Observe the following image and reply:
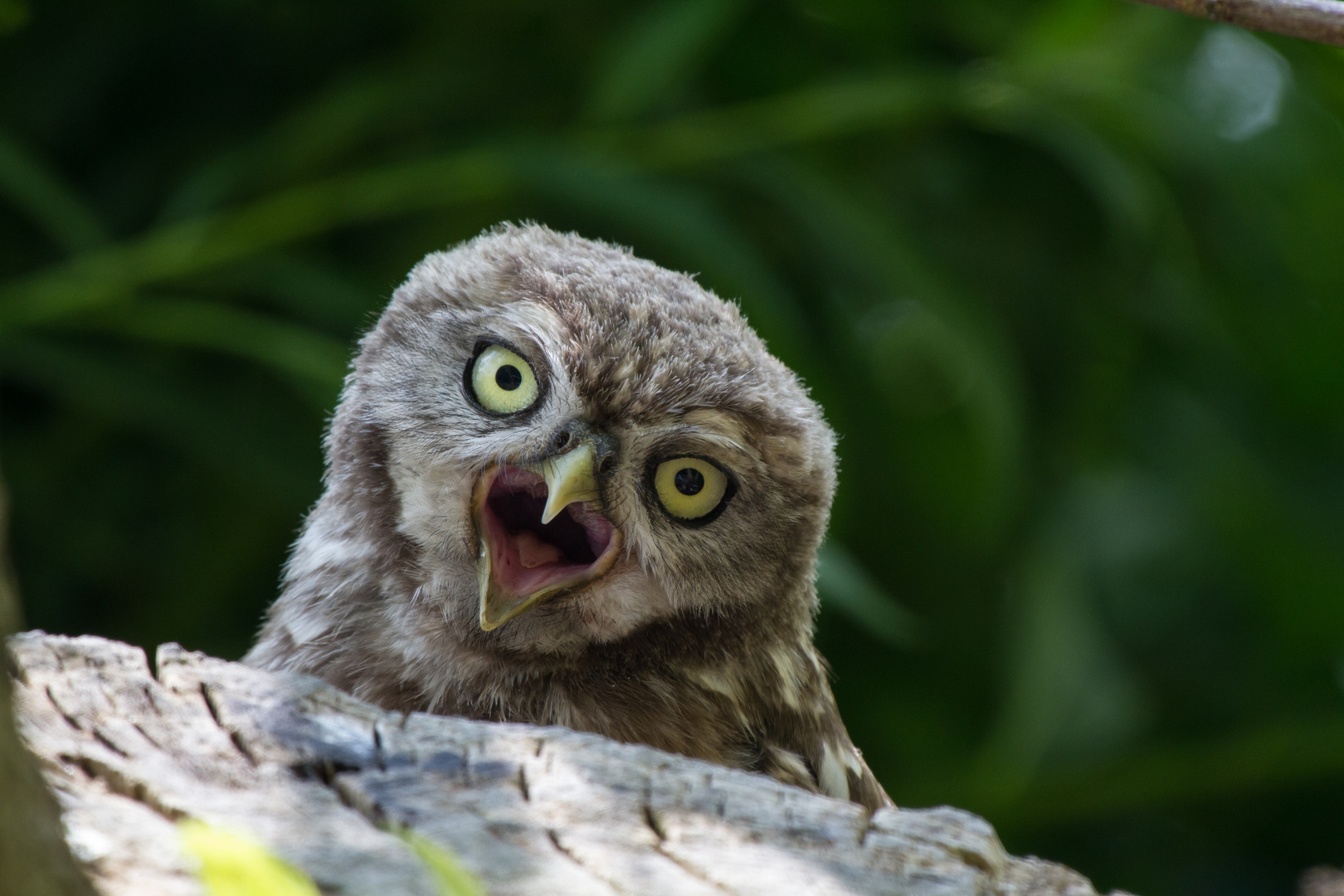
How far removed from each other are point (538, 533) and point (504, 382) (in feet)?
0.84

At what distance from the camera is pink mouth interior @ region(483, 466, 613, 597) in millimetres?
1965

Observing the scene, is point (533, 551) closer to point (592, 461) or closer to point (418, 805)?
point (592, 461)

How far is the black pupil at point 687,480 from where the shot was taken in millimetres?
2041

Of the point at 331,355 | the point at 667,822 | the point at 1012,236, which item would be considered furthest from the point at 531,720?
the point at 1012,236

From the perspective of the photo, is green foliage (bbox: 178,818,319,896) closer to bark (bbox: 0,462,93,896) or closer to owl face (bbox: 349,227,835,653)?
bark (bbox: 0,462,93,896)

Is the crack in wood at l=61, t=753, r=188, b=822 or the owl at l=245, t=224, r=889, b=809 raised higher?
the owl at l=245, t=224, r=889, b=809

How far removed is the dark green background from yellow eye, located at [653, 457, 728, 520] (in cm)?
87

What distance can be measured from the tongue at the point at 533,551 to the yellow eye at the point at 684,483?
202 mm

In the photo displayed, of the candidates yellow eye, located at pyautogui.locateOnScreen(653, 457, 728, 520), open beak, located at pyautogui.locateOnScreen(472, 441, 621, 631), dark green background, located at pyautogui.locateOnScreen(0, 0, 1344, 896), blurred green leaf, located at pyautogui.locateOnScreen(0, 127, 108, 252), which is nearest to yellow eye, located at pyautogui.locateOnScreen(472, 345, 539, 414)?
open beak, located at pyautogui.locateOnScreen(472, 441, 621, 631)

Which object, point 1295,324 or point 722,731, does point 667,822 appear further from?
point 1295,324

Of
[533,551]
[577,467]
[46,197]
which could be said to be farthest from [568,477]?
[46,197]

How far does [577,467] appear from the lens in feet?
6.26

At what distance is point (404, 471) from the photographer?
2119mm

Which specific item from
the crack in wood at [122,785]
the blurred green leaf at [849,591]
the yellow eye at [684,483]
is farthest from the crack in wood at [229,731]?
the blurred green leaf at [849,591]
